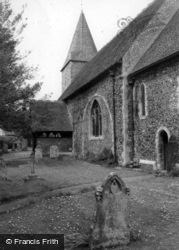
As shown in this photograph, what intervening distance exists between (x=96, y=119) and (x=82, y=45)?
52.0 feet

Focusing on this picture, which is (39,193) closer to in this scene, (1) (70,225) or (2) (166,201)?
(1) (70,225)

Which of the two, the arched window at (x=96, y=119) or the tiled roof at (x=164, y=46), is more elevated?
the tiled roof at (x=164, y=46)

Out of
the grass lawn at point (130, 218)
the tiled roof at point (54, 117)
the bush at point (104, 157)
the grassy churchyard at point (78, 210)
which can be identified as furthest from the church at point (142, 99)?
the grass lawn at point (130, 218)

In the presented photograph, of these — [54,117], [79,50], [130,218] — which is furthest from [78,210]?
[79,50]

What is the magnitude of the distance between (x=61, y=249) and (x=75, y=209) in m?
2.40

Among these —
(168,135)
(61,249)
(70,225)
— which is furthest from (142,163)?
(61,249)

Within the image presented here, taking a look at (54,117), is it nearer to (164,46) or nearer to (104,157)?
(104,157)

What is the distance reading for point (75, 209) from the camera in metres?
6.73

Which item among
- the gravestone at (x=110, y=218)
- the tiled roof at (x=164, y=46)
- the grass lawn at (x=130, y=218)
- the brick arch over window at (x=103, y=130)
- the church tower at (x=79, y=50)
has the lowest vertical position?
the grass lawn at (x=130, y=218)

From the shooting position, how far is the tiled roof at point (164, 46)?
12543 mm

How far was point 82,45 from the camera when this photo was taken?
33000 mm

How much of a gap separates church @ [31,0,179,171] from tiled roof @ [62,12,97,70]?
1185cm

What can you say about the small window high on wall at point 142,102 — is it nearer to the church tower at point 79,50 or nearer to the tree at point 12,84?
the tree at point 12,84

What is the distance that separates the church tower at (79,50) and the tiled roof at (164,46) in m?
17.8
